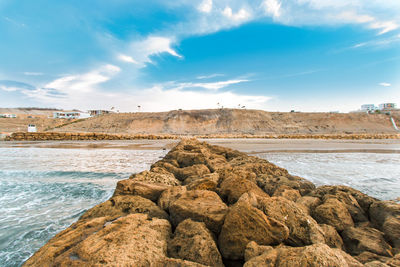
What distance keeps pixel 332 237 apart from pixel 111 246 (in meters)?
3.13

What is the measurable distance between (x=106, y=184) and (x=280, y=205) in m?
6.42

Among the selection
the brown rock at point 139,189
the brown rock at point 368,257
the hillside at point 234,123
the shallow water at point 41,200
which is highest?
the hillside at point 234,123

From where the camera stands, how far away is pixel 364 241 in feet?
9.87

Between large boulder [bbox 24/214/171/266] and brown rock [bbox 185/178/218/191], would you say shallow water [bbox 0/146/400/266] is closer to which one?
large boulder [bbox 24/214/171/266]

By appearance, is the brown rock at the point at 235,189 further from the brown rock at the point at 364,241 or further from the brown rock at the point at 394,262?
the brown rock at the point at 394,262

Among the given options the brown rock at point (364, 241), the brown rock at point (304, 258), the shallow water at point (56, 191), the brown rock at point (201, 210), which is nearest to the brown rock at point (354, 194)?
the brown rock at point (364, 241)

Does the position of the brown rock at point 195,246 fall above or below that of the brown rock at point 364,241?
above

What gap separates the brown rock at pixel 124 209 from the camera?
12.0 feet

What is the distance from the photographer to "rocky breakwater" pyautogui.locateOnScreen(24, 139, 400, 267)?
2.25m

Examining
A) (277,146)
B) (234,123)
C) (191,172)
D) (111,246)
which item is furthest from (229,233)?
(234,123)

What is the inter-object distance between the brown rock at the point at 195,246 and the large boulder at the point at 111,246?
0.16 metres

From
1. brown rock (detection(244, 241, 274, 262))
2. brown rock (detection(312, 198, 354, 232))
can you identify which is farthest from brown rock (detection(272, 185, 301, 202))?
brown rock (detection(244, 241, 274, 262))

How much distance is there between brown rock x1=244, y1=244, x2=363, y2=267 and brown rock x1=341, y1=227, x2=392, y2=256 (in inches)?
38.3

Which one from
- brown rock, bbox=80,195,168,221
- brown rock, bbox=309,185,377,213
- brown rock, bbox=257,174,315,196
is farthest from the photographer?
brown rock, bbox=257,174,315,196
